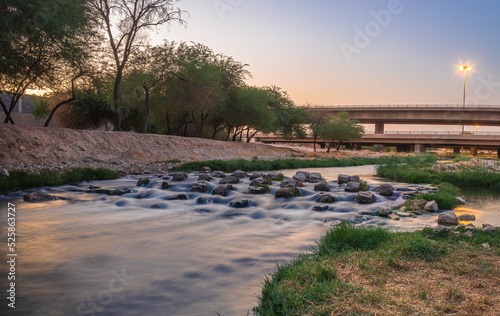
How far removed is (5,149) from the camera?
621 inches

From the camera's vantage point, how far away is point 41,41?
17875mm

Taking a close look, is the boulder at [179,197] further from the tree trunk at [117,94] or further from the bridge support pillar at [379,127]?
the bridge support pillar at [379,127]

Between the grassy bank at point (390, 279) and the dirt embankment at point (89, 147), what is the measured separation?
15.4 m

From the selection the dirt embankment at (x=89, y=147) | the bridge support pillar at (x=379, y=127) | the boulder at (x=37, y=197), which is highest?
the bridge support pillar at (x=379, y=127)

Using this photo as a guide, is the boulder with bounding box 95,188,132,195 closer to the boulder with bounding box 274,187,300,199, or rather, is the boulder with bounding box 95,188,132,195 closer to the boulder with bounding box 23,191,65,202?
the boulder with bounding box 23,191,65,202

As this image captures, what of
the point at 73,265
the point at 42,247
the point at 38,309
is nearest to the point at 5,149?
the point at 42,247

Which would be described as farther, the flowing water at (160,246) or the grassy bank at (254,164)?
the grassy bank at (254,164)

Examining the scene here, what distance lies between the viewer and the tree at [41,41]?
1391 cm

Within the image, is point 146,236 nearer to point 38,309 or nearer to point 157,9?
point 38,309

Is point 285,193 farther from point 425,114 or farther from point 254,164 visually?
point 425,114

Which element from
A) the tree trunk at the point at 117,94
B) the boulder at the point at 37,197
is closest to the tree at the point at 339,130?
the tree trunk at the point at 117,94

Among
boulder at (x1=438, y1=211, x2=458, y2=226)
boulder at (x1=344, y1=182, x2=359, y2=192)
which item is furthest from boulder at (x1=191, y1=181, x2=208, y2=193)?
boulder at (x1=438, y1=211, x2=458, y2=226)

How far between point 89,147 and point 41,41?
5961mm

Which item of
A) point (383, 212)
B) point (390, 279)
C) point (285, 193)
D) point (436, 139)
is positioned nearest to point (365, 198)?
point (383, 212)
